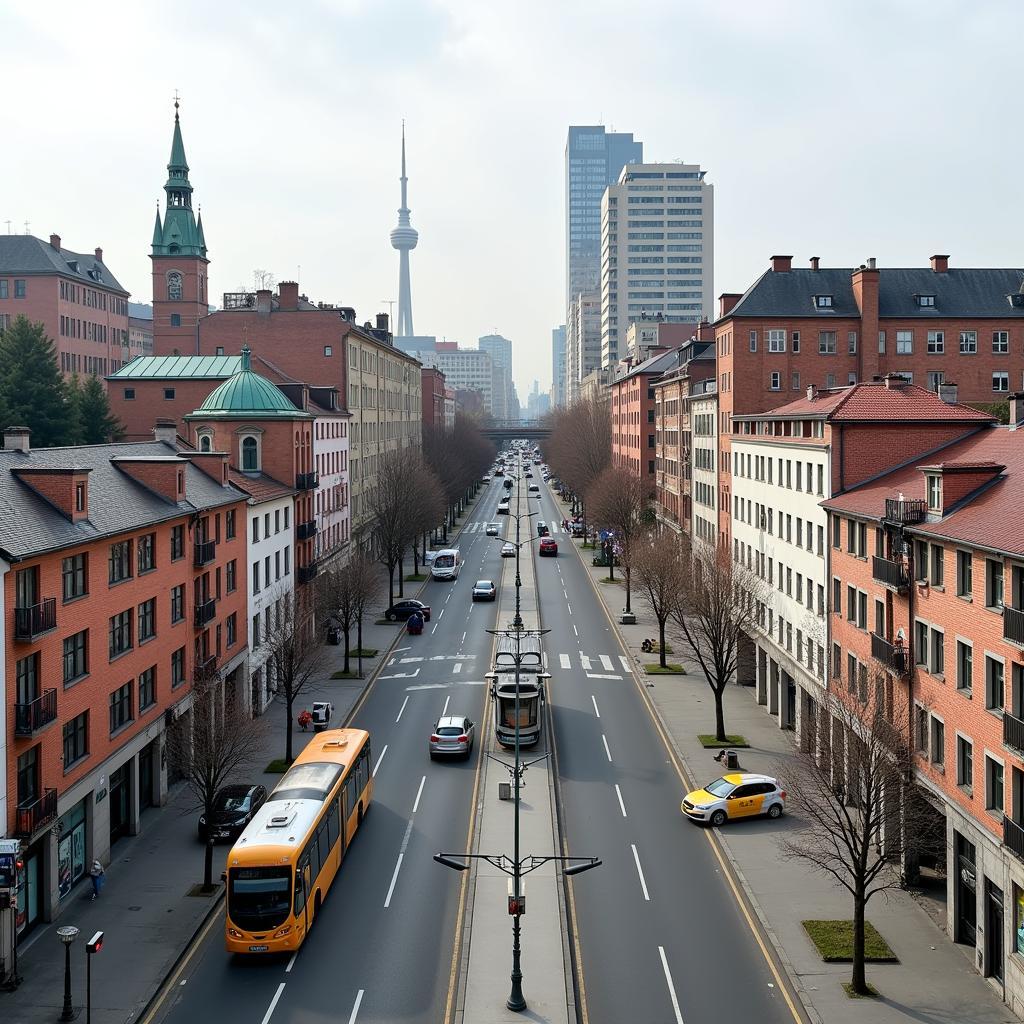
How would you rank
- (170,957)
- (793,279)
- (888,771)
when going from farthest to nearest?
(793,279), (888,771), (170,957)

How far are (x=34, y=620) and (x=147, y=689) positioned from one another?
11.4 meters

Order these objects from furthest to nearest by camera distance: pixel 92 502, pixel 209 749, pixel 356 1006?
pixel 92 502, pixel 209 749, pixel 356 1006

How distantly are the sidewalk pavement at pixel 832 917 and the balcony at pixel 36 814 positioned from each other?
20.7 m

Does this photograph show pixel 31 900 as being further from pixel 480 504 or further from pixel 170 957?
pixel 480 504

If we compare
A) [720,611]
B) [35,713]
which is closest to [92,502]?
[35,713]

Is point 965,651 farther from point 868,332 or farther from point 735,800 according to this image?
point 868,332

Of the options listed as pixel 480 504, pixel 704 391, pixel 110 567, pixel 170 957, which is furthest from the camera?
pixel 480 504

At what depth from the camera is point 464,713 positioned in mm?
53656

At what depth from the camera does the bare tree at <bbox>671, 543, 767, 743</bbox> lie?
50312 millimetres

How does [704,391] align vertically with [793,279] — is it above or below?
below

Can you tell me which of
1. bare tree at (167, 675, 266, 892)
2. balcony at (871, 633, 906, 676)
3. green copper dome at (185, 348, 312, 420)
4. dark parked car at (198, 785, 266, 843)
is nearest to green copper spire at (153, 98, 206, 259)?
green copper dome at (185, 348, 312, 420)

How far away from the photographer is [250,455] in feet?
214

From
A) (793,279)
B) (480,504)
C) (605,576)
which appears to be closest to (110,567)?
(793,279)

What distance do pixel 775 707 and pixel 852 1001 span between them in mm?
29042
